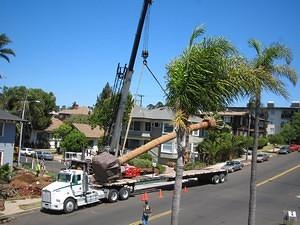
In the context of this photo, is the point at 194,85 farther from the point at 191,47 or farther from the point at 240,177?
the point at 240,177

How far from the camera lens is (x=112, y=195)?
32625 mm

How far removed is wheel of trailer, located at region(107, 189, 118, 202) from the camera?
32469 mm

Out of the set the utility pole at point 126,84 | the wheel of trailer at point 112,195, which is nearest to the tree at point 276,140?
the utility pole at point 126,84

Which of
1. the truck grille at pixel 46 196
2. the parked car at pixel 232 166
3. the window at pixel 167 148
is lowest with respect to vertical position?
the truck grille at pixel 46 196

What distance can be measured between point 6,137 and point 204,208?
2174 cm

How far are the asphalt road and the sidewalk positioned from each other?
951mm

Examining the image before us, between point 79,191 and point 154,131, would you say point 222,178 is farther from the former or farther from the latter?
point 154,131

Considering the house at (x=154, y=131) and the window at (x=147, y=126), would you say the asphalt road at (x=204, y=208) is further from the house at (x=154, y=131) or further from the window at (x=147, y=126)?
the window at (x=147, y=126)

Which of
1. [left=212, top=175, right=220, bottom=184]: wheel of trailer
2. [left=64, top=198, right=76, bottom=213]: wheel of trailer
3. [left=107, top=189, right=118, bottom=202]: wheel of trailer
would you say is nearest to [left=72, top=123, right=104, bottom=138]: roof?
[left=212, top=175, right=220, bottom=184]: wheel of trailer

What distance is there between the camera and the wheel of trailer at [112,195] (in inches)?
1278

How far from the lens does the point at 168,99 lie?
11672mm

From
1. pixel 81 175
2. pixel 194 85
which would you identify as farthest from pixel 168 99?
pixel 81 175

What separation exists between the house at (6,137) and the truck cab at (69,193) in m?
15.1

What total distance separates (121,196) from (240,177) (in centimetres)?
1942
